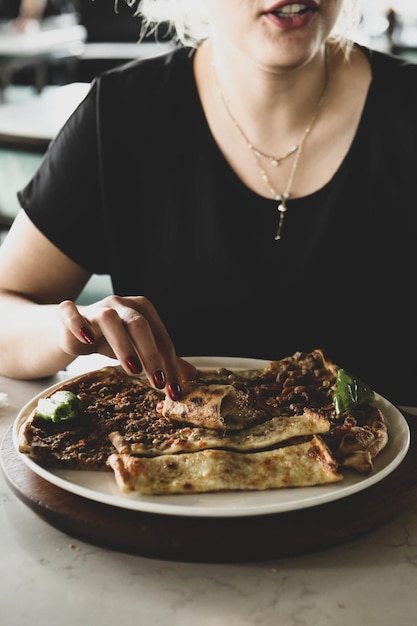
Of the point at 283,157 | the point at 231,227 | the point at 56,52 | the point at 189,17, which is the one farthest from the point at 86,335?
the point at 56,52

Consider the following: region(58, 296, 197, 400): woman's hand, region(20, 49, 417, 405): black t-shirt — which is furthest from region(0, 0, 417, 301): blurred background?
region(58, 296, 197, 400): woman's hand

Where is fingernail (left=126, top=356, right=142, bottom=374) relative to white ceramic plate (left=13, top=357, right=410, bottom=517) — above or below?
above

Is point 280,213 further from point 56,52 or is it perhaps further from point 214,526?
point 56,52

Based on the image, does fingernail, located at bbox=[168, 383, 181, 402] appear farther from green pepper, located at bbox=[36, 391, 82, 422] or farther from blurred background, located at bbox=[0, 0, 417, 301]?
blurred background, located at bbox=[0, 0, 417, 301]

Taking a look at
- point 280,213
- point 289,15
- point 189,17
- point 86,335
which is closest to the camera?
point 86,335

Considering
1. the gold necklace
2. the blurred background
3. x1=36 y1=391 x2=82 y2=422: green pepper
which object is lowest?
the blurred background

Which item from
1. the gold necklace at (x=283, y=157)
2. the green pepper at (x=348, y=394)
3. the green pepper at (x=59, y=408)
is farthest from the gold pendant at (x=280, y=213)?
the green pepper at (x=59, y=408)
